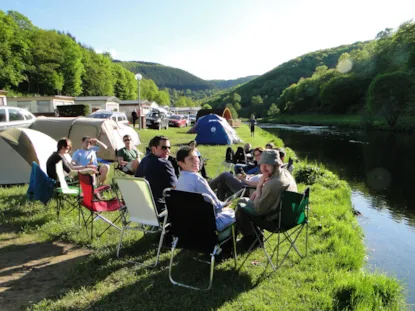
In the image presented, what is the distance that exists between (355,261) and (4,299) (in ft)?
14.2

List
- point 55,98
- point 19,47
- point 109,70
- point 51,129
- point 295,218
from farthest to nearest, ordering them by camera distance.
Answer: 1. point 109,70
2. point 19,47
3. point 55,98
4. point 51,129
5. point 295,218

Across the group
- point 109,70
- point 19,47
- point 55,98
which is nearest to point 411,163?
point 55,98

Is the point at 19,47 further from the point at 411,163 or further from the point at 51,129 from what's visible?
the point at 411,163

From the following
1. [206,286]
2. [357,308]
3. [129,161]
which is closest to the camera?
[357,308]

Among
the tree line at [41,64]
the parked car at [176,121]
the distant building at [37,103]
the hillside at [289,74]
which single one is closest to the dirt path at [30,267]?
the parked car at [176,121]

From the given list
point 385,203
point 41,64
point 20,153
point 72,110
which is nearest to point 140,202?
point 20,153

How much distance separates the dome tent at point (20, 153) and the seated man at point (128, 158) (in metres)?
1.79

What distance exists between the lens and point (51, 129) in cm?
1150

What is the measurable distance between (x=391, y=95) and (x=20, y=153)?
46382 mm

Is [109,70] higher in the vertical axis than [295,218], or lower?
higher

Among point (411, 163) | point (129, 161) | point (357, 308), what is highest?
point (129, 161)

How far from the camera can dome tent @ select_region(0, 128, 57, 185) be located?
7973 millimetres

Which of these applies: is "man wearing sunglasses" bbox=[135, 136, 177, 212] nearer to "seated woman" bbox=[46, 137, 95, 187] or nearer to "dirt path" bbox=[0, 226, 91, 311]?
"dirt path" bbox=[0, 226, 91, 311]

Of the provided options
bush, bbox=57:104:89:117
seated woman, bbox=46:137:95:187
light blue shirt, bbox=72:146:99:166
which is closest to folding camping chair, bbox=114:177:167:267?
seated woman, bbox=46:137:95:187
